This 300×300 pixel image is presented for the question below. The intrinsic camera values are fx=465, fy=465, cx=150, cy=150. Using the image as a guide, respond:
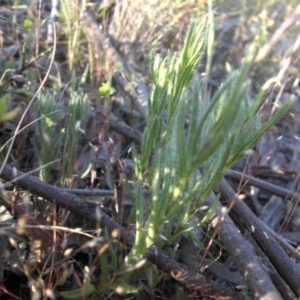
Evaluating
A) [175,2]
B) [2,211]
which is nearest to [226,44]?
[175,2]

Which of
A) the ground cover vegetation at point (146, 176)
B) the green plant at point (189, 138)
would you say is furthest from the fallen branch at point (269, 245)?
the green plant at point (189, 138)

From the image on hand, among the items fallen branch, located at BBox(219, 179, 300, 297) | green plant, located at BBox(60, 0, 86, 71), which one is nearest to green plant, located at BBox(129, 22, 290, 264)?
fallen branch, located at BBox(219, 179, 300, 297)

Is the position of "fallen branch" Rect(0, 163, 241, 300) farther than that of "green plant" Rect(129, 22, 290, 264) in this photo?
Yes

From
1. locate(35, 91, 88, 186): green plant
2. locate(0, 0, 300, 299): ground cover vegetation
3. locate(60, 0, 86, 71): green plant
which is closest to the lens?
locate(0, 0, 300, 299): ground cover vegetation

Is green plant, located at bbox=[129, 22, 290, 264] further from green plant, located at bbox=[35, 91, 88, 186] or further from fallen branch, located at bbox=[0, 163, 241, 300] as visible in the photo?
green plant, located at bbox=[35, 91, 88, 186]

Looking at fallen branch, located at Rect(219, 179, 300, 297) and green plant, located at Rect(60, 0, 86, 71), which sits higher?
green plant, located at Rect(60, 0, 86, 71)

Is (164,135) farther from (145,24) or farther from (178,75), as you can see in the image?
(145,24)

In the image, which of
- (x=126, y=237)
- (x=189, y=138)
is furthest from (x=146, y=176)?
(x=189, y=138)

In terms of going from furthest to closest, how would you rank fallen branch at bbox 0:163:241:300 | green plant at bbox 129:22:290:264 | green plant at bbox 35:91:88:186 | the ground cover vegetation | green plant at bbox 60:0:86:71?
green plant at bbox 60:0:86:71 → green plant at bbox 35:91:88:186 → fallen branch at bbox 0:163:241:300 → the ground cover vegetation → green plant at bbox 129:22:290:264

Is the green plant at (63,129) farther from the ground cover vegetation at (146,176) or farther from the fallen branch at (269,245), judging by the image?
the fallen branch at (269,245)
